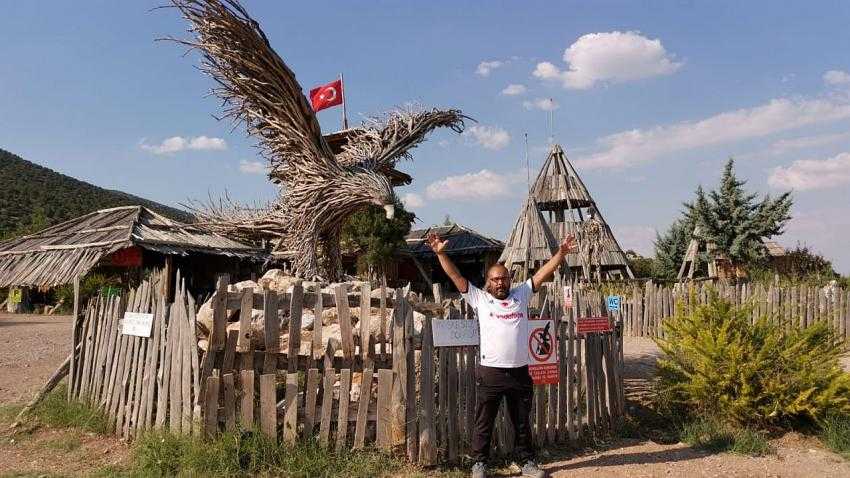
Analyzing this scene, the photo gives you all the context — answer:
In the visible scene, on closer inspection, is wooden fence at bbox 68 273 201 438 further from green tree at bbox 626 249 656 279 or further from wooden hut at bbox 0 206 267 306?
green tree at bbox 626 249 656 279

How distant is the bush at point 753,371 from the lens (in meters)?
5.81

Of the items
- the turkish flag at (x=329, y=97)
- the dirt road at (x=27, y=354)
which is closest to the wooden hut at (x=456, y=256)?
the turkish flag at (x=329, y=97)

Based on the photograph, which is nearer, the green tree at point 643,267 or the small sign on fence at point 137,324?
the small sign on fence at point 137,324

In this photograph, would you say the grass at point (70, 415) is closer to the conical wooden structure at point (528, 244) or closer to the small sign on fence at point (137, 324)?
the small sign on fence at point (137, 324)

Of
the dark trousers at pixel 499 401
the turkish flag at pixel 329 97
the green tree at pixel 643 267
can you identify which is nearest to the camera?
the dark trousers at pixel 499 401

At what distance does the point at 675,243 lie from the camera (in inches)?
1344

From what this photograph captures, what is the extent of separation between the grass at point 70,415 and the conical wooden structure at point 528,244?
47.5 ft

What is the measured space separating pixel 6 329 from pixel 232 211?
358 inches

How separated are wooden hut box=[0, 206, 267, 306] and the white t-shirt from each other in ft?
40.4

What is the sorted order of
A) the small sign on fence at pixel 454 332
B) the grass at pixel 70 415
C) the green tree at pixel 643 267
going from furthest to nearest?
the green tree at pixel 643 267 < the grass at pixel 70 415 < the small sign on fence at pixel 454 332

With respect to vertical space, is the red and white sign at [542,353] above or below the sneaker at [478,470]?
above

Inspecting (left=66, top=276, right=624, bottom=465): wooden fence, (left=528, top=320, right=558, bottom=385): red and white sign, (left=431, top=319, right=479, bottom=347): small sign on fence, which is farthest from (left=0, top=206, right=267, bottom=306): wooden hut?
(left=528, top=320, right=558, bottom=385): red and white sign

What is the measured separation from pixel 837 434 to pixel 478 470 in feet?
12.3

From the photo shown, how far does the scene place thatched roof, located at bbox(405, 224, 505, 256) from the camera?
2656cm
